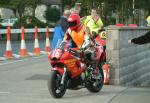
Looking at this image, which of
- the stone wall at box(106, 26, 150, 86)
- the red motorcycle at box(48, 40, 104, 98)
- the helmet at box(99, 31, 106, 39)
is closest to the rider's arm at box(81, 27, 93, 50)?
the red motorcycle at box(48, 40, 104, 98)

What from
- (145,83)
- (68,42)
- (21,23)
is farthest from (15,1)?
(68,42)

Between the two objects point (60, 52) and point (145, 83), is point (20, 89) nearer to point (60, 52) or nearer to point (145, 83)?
point (60, 52)

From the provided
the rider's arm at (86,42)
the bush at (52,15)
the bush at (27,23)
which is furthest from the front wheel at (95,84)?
the bush at (52,15)

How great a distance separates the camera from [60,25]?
1310cm

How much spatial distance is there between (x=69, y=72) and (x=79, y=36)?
84 centimetres

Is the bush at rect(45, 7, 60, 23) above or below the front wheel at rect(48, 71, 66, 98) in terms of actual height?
below

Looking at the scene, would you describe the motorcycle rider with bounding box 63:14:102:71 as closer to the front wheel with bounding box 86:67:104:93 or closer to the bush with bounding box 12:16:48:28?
the front wheel with bounding box 86:67:104:93

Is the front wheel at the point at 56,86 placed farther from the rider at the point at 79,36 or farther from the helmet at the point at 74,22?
the helmet at the point at 74,22

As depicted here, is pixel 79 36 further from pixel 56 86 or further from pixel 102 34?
pixel 102 34

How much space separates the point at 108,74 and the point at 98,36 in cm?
142

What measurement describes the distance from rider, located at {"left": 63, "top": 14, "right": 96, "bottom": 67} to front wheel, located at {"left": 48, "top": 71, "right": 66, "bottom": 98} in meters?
0.86

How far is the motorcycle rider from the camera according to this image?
11.0m

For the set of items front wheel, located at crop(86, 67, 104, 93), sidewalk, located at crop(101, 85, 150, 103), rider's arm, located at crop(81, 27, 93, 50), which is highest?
rider's arm, located at crop(81, 27, 93, 50)

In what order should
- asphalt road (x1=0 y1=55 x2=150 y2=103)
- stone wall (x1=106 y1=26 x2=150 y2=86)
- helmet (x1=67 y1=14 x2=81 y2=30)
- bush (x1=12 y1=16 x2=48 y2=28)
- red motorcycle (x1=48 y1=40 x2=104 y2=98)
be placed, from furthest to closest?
bush (x1=12 y1=16 x2=48 y2=28) < stone wall (x1=106 y1=26 x2=150 y2=86) < helmet (x1=67 y1=14 x2=81 y2=30) < asphalt road (x1=0 y1=55 x2=150 y2=103) < red motorcycle (x1=48 y1=40 x2=104 y2=98)
